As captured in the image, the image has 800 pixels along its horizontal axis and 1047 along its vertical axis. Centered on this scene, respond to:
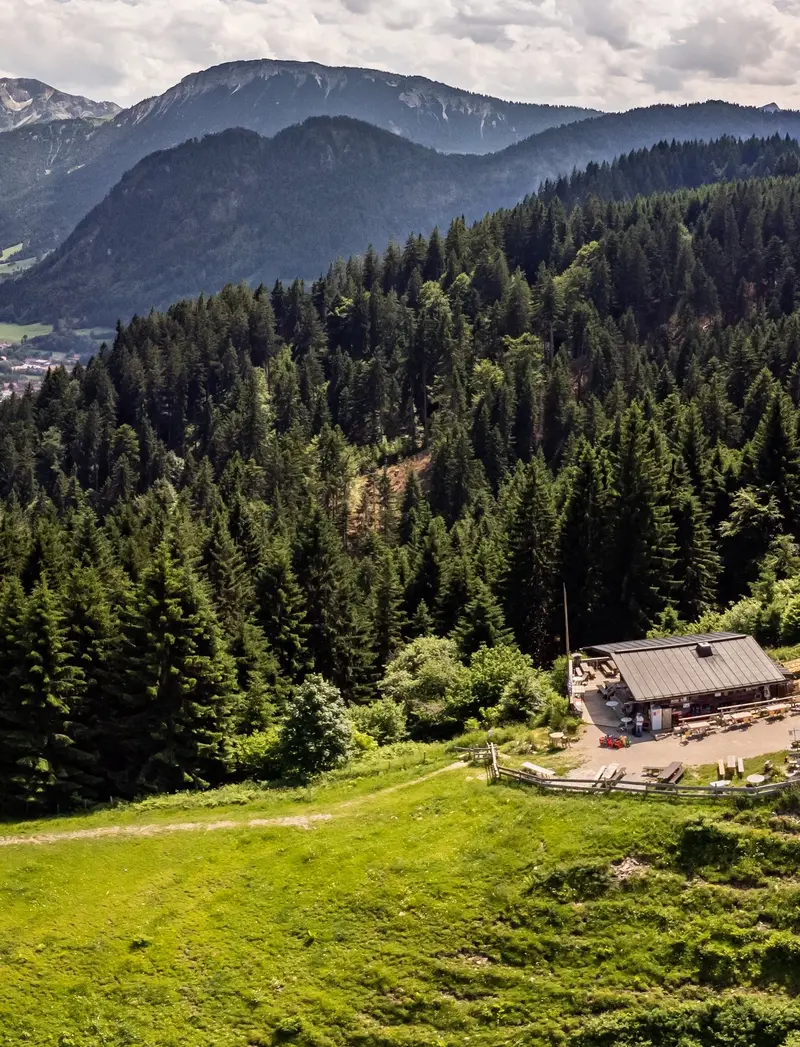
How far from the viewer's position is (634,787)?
3772 centimetres

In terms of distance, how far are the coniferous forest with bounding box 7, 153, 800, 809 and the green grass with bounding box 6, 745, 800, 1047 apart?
31.0 ft

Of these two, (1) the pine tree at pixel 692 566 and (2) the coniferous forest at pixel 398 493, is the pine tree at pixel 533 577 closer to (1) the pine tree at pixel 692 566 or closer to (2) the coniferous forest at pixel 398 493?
(2) the coniferous forest at pixel 398 493

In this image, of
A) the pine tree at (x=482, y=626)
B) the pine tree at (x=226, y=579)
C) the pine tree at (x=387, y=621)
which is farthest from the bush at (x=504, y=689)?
the pine tree at (x=226, y=579)

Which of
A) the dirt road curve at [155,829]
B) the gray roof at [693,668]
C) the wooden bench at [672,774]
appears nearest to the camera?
the wooden bench at [672,774]

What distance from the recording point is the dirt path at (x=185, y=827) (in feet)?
140

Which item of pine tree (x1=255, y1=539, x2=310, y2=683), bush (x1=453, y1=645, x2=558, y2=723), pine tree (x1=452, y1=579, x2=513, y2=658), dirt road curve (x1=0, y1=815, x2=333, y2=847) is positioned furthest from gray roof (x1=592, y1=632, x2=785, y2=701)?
pine tree (x1=255, y1=539, x2=310, y2=683)

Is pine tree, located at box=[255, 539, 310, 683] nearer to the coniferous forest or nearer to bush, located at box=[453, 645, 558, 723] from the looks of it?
the coniferous forest

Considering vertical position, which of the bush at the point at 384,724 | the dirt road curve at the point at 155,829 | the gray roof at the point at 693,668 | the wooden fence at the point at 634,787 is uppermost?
the gray roof at the point at 693,668

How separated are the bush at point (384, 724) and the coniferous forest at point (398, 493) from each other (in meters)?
0.23

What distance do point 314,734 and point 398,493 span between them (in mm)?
82288

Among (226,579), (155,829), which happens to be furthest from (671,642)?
(226,579)

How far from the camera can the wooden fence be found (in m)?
35.3

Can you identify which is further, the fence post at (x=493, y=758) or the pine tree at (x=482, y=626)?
the pine tree at (x=482, y=626)

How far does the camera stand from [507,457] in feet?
425
